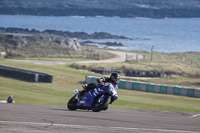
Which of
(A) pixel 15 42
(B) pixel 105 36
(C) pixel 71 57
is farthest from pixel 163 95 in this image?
(B) pixel 105 36

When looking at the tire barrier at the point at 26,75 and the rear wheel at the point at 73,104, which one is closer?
the rear wheel at the point at 73,104

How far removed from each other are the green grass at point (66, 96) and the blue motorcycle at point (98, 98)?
453 inches

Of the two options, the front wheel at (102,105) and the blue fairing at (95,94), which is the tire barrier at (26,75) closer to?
the blue fairing at (95,94)

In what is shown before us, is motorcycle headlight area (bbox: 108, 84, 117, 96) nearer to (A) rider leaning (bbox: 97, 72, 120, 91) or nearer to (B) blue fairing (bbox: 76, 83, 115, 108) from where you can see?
(B) blue fairing (bbox: 76, 83, 115, 108)

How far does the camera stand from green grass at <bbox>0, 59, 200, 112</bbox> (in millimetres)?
27819

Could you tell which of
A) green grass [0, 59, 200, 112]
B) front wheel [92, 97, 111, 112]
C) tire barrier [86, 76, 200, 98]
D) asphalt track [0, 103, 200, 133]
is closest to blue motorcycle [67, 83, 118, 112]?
front wheel [92, 97, 111, 112]

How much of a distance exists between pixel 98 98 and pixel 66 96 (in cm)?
1791

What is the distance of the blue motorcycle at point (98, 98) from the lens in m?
14.1

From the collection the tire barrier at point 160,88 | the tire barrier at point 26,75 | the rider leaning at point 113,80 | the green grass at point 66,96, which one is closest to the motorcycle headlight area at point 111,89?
the rider leaning at point 113,80

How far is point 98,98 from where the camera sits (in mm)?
14391

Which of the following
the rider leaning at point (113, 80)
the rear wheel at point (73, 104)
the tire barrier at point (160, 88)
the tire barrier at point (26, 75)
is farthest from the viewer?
the tire barrier at point (26, 75)

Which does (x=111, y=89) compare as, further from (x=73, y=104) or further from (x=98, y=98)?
(x=73, y=104)

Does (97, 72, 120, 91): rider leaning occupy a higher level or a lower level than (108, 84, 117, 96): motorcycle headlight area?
higher

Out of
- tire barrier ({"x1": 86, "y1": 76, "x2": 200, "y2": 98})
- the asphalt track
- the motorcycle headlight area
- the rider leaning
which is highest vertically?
the rider leaning
